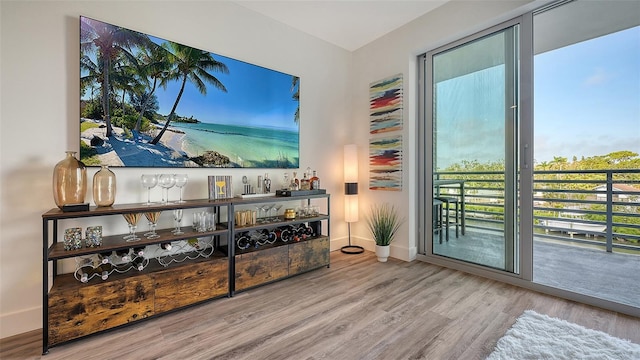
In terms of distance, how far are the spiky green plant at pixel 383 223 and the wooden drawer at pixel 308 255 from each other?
0.70 m

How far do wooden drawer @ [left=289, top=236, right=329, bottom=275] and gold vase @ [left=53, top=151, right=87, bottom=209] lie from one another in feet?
5.52

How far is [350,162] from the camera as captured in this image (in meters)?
3.51

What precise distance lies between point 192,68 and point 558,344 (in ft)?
11.1

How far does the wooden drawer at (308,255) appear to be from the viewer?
104 inches

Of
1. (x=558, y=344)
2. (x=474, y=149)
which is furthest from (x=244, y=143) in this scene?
(x=558, y=344)

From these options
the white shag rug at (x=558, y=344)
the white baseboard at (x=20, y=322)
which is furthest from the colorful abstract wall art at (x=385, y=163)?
the white baseboard at (x=20, y=322)

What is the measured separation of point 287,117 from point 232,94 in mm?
676

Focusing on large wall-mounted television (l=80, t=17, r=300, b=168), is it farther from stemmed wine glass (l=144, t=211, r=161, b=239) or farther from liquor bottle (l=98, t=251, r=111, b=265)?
liquor bottle (l=98, t=251, r=111, b=265)

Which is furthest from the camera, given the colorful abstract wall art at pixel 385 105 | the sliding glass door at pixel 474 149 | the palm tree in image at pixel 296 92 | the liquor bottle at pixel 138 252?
the colorful abstract wall art at pixel 385 105

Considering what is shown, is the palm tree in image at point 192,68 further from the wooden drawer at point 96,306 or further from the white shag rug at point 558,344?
the white shag rug at point 558,344

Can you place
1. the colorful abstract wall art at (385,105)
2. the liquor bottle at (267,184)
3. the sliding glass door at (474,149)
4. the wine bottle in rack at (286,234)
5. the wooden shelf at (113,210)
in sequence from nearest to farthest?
1. the wooden shelf at (113,210)
2. the sliding glass door at (474,149)
3. the wine bottle in rack at (286,234)
4. the liquor bottle at (267,184)
5. the colorful abstract wall art at (385,105)

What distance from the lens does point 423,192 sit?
3229 mm

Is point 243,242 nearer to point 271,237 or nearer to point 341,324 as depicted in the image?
point 271,237

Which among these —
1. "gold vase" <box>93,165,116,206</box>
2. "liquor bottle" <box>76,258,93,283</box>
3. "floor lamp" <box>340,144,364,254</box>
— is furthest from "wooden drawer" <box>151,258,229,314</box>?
"floor lamp" <box>340,144,364,254</box>
